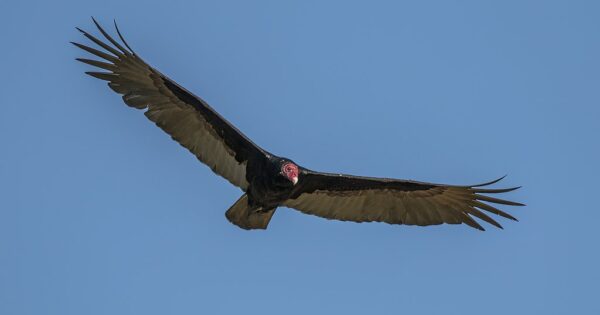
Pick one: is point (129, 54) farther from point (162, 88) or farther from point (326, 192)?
point (326, 192)

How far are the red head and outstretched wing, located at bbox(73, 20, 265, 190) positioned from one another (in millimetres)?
692

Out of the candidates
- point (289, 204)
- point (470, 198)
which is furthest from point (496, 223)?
point (289, 204)

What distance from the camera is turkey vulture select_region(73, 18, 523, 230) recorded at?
17.9 meters

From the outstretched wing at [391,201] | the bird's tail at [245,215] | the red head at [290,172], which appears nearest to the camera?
the red head at [290,172]

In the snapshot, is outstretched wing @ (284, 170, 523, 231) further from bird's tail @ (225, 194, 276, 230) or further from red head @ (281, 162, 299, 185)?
red head @ (281, 162, 299, 185)

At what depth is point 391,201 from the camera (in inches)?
749

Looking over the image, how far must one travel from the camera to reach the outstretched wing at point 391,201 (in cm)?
1872

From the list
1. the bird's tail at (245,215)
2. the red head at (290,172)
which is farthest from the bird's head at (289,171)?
the bird's tail at (245,215)

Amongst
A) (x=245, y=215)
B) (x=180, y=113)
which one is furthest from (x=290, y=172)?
(x=180, y=113)

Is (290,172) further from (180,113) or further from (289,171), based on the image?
(180,113)

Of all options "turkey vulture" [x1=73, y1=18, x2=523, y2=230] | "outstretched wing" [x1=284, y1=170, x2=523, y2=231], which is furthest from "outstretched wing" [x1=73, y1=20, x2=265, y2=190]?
"outstretched wing" [x1=284, y1=170, x2=523, y2=231]

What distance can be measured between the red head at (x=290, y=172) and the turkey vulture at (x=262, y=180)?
0.05ft

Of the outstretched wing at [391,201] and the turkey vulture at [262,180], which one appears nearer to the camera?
the turkey vulture at [262,180]

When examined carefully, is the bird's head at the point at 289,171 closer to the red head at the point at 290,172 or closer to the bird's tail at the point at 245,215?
the red head at the point at 290,172
